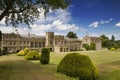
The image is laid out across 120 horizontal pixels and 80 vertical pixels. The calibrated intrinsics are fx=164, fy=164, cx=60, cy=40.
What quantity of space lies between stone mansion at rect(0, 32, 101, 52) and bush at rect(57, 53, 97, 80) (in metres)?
58.5

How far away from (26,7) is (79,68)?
9.19 meters

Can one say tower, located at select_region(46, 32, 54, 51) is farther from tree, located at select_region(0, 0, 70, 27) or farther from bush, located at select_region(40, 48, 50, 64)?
tree, located at select_region(0, 0, 70, 27)

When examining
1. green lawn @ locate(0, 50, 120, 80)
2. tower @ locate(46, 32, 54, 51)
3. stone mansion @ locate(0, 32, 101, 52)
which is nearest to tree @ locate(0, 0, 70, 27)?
green lawn @ locate(0, 50, 120, 80)

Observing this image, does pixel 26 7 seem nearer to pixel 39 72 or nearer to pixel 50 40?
pixel 39 72

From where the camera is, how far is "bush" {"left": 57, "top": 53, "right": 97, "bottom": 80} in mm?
14766

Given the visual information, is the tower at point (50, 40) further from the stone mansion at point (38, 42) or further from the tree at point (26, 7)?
the tree at point (26, 7)

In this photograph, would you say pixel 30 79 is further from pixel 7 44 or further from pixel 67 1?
pixel 7 44

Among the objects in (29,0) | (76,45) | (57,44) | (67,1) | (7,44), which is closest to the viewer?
(29,0)

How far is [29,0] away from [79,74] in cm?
969

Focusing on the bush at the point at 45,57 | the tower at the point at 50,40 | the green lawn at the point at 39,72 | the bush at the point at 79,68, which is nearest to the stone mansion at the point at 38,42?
the tower at the point at 50,40

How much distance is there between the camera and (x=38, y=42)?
79.9 m

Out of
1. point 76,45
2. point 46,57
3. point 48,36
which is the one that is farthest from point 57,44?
point 46,57

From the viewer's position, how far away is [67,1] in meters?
19.4

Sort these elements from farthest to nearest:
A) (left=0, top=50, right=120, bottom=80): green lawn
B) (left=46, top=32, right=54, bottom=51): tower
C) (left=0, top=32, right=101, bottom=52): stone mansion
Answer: (left=46, top=32, right=54, bottom=51): tower, (left=0, top=32, right=101, bottom=52): stone mansion, (left=0, top=50, right=120, bottom=80): green lawn
